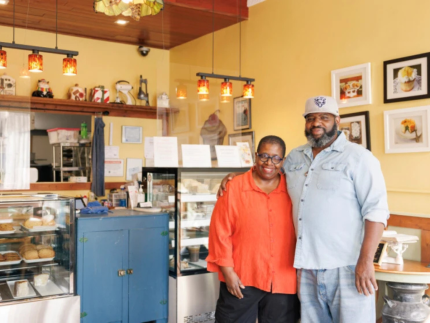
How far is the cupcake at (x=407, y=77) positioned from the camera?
4.57 metres

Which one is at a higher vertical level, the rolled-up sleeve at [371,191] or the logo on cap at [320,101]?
the logo on cap at [320,101]

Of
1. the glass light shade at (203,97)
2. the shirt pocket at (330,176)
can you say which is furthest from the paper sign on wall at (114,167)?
the shirt pocket at (330,176)

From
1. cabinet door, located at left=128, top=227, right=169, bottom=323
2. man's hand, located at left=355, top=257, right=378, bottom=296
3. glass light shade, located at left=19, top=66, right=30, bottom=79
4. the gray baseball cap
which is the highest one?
glass light shade, located at left=19, top=66, right=30, bottom=79

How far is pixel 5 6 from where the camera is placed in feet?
20.2

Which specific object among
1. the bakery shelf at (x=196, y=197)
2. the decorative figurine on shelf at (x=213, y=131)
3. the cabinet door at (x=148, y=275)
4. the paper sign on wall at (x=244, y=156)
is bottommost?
the cabinet door at (x=148, y=275)

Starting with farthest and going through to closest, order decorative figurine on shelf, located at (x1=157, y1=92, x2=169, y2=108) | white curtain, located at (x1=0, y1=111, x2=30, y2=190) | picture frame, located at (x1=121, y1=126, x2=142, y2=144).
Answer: picture frame, located at (x1=121, y1=126, x2=142, y2=144) < decorative figurine on shelf, located at (x1=157, y1=92, x2=169, y2=108) < white curtain, located at (x1=0, y1=111, x2=30, y2=190)

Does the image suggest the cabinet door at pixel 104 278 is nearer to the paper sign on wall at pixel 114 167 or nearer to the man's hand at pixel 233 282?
the man's hand at pixel 233 282

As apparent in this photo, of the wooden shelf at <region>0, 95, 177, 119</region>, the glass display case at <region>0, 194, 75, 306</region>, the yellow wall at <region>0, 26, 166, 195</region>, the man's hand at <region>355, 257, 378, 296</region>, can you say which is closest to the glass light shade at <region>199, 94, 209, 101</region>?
the yellow wall at <region>0, 26, 166, 195</region>

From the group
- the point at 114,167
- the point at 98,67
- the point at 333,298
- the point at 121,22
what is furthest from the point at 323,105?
the point at 98,67

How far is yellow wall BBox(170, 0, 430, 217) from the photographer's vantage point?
15.1ft

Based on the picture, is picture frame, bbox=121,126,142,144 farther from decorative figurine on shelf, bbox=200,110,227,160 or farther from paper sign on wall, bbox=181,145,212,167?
paper sign on wall, bbox=181,145,212,167

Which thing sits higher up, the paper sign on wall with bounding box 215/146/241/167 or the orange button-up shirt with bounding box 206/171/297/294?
the paper sign on wall with bounding box 215/146/241/167

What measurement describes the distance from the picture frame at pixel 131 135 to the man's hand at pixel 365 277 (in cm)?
586

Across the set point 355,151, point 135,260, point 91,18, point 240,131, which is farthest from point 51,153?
point 355,151
